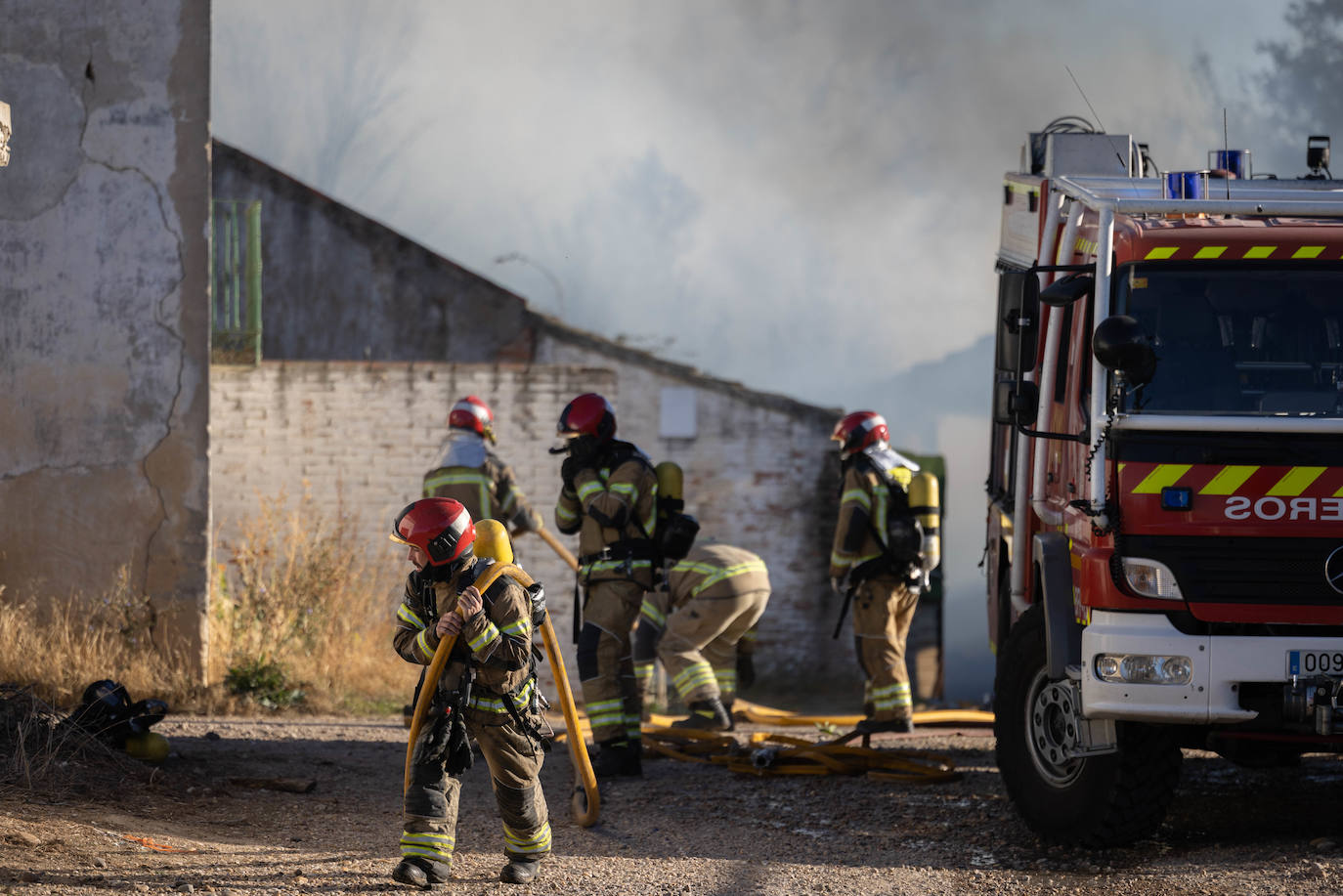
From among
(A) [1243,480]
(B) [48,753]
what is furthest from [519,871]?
(A) [1243,480]

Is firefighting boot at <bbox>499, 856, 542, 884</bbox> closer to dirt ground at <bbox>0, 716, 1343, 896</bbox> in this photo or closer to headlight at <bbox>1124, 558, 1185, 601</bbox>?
dirt ground at <bbox>0, 716, 1343, 896</bbox>

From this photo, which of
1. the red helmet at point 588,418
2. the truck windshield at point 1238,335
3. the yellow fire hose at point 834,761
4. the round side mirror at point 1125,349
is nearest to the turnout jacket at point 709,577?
the yellow fire hose at point 834,761

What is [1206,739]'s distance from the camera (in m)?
5.48

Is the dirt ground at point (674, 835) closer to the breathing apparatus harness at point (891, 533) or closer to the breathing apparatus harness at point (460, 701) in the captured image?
the breathing apparatus harness at point (460, 701)

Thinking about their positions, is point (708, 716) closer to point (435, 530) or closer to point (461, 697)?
point (461, 697)

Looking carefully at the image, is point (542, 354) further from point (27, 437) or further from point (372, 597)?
point (27, 437)

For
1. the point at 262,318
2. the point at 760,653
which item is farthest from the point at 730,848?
the point at 262,318

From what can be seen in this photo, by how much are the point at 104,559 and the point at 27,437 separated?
0.85m

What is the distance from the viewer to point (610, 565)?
7.14m

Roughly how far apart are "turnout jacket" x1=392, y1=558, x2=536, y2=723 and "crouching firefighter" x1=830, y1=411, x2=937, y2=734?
3.96 meters

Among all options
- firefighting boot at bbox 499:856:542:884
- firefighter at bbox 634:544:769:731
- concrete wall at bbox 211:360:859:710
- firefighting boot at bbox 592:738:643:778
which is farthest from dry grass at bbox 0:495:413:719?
firefighting boot at bbox 499:856:542:884

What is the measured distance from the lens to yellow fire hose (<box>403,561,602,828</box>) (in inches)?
190

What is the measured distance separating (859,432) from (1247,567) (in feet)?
12.8

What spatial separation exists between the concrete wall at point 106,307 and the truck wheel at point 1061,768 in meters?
5.12
